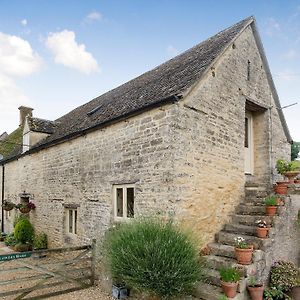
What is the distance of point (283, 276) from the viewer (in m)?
6.89

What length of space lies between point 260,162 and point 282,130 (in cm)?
200

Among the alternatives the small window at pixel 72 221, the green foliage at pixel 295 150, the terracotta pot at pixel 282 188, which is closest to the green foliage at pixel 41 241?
the small window at pixel 72 221

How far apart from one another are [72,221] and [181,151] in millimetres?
5972

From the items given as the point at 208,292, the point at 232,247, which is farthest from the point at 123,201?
the point at 208,292

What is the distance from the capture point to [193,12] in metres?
8.75

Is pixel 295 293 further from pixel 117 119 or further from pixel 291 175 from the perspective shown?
pixel 117 119

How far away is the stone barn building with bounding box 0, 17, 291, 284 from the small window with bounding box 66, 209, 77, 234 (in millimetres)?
38

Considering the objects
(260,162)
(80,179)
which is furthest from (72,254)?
(260,162)

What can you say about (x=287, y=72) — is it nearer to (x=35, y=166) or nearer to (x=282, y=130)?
(x=282, y=130)

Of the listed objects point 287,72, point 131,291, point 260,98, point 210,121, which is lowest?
point 131,291

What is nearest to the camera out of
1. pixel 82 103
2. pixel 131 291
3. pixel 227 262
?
pixel 227 262

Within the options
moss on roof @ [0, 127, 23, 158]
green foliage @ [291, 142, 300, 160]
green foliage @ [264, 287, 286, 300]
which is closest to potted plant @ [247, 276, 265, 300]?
green foliage @ [264, 287, 286, 300]

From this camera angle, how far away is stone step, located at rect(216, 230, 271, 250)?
6945mm

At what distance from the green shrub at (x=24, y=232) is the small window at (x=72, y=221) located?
3.55m
